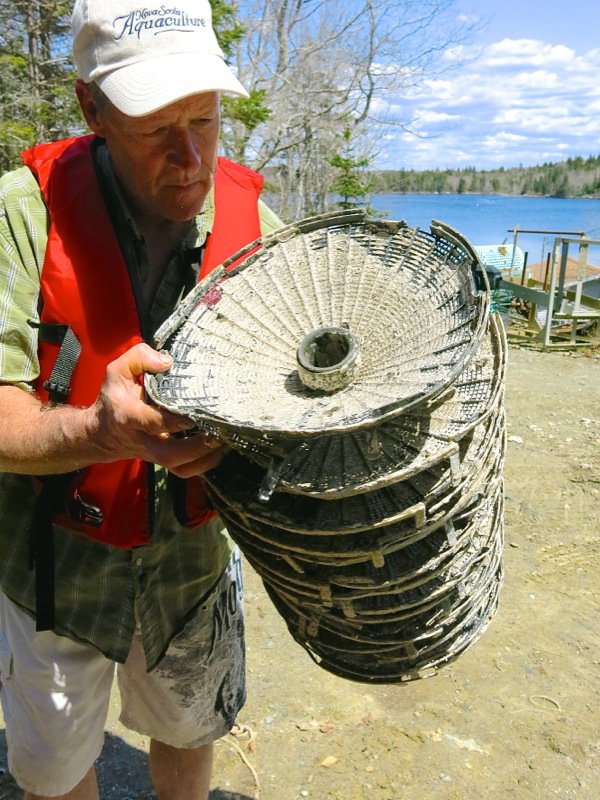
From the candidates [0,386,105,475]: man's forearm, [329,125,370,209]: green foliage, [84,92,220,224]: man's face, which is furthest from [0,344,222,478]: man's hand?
[329,125,370,209]: green foliage

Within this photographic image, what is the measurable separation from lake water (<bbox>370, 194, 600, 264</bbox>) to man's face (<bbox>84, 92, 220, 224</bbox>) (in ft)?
74.6

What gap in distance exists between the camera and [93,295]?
178 cm

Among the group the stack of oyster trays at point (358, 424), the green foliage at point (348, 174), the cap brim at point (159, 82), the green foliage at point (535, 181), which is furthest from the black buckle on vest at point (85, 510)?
the green foliage at point (535, 181)

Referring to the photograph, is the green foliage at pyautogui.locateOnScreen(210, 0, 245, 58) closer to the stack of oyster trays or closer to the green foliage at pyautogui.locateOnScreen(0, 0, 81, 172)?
the green foliage at pyautogui.locateOnScreen(0, 0, 81, 172)

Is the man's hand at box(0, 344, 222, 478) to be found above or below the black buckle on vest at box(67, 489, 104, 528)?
above

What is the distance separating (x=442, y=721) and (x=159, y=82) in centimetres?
276

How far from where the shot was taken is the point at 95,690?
2.03 metres

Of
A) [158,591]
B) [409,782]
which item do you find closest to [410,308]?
[158,591]

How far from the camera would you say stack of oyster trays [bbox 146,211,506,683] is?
1.37 metres

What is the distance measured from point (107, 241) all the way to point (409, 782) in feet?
7.63

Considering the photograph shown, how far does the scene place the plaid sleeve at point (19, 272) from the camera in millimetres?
1683

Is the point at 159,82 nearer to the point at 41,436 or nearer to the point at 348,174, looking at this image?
the point at 41,436

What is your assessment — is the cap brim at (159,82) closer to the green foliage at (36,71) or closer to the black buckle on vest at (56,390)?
the black buckle on vest at (56,390)

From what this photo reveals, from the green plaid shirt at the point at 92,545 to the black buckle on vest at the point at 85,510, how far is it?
0.36 ft
